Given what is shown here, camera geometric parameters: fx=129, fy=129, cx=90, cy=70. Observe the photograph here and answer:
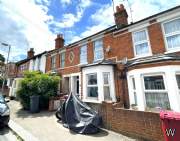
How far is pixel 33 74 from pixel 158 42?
34.9 feet

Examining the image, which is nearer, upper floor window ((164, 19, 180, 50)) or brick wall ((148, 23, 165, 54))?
upper floor window ((164, 19, 180, 50))

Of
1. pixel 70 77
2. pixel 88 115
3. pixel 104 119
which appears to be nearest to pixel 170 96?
pixel 104 119

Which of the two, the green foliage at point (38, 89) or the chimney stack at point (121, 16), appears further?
the green foliage at point (38, 89)

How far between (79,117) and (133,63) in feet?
14.4

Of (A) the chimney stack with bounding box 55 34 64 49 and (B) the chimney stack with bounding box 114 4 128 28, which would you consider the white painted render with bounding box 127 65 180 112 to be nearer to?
(B) the chimney stack with bounding box 114 4 128 28

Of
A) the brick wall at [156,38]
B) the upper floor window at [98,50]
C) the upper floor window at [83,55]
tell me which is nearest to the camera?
the brick wall at [156,38]

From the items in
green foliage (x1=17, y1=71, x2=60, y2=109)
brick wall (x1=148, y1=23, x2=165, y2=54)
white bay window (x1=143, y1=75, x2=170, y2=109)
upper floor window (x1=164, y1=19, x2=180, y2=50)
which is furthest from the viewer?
green foliage (x1=17, y1=71, x2=60, y2=109)

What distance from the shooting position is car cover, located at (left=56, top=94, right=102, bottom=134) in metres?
6.18

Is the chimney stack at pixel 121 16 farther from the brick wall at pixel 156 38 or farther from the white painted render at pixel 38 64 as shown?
the white painted render at pixel 38 64


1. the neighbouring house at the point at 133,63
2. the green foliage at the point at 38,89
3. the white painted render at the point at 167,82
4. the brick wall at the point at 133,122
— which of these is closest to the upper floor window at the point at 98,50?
the neighbouring house at the point at 133,63

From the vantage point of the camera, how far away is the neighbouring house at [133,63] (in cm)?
650

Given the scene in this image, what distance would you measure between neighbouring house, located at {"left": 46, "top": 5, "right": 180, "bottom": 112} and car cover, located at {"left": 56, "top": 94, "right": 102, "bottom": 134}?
33.0 inches

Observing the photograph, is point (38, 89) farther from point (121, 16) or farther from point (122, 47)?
point (121, 16)

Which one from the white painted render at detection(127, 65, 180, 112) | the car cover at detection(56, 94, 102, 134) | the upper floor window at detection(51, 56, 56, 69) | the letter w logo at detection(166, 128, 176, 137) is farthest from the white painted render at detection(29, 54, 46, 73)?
the letter w logo at detection(166, 128, 176, 137)
